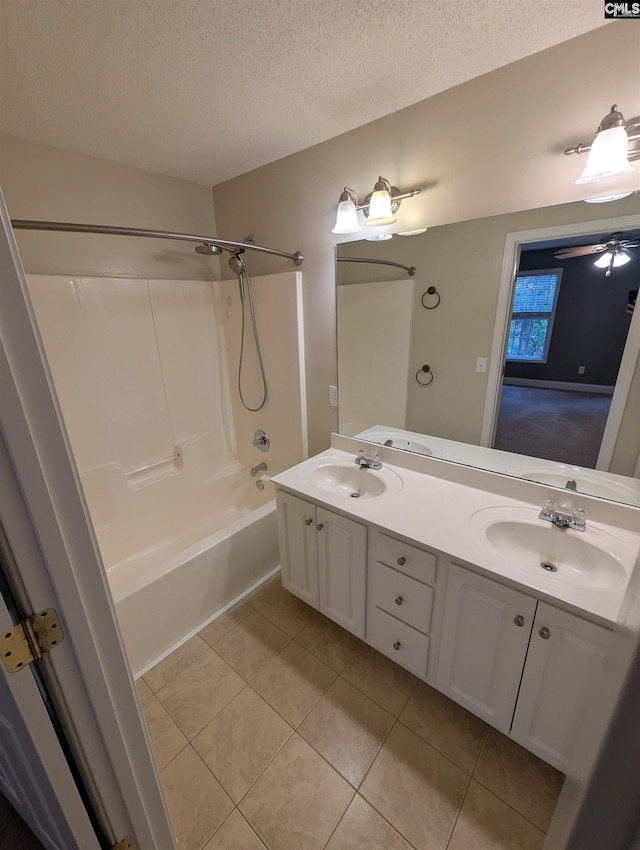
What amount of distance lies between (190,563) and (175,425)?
3.33 feet

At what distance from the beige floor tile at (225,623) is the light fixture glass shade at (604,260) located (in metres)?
2.20

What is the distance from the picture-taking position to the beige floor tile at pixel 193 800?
42.4 inches

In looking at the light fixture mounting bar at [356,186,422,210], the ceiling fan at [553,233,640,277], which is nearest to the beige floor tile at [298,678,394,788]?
the ceiling fan at [553,233,640,277]

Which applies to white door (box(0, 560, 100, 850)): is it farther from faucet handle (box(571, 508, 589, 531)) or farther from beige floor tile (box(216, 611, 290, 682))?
faucet handle (box(571, 508, 589, 531))

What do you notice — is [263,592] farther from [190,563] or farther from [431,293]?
[431,293]

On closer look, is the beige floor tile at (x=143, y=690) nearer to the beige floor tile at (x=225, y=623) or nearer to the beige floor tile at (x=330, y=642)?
the beige floor tile at (x=225, y=623)

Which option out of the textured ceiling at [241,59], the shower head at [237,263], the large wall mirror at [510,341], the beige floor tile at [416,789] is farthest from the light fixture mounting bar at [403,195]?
the beige floor tile at [416,789]

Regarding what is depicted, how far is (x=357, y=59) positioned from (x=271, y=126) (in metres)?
0.51

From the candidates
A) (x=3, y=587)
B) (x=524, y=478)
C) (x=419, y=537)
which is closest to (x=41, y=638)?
(x=3, y=587)

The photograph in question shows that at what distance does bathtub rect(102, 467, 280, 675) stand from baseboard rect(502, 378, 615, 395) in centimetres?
145

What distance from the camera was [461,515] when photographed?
1.32 metres

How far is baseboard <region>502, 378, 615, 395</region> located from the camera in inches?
49.3

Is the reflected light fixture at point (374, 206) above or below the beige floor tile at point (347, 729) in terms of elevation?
above


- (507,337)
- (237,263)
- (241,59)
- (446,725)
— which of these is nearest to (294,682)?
(446,725)
